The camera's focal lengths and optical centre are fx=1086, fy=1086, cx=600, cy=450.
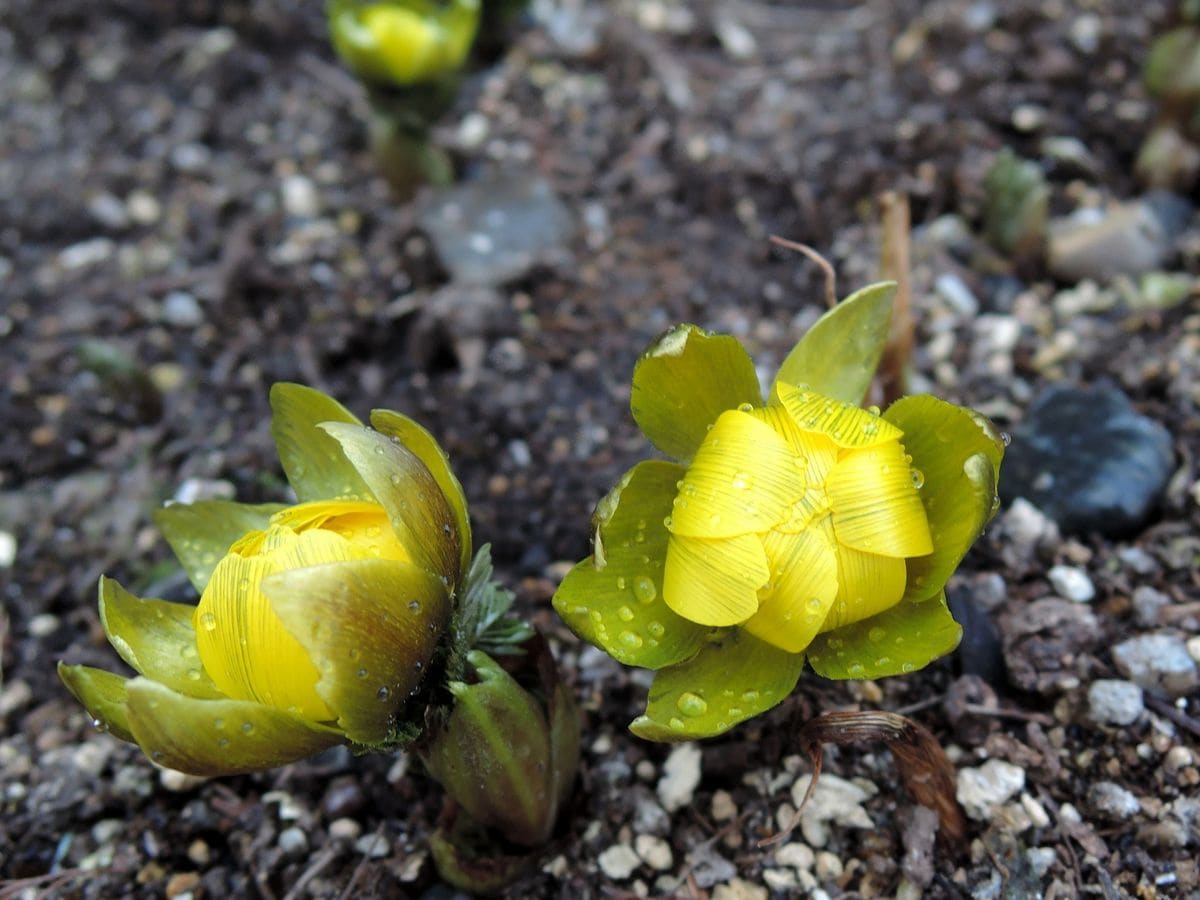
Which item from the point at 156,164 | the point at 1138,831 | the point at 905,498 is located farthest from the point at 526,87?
the point at 1138,831

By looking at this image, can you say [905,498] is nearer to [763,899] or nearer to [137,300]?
[763,899]

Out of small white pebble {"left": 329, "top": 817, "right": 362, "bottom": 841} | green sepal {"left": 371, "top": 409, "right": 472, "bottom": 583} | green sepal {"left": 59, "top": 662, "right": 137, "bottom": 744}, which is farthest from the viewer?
small white pebble {"left": 329, "top": 817, "right": 362, "bottom": 841}

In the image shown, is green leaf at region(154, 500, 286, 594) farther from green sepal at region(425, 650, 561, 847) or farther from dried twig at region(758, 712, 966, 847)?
dried twig at region(758, 712, 966, 847)

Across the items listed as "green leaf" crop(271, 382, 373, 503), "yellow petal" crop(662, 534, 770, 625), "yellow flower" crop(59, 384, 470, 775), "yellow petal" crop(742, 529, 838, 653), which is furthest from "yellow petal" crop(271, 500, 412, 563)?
"yellow petal" crop(742, 529, 838, 653)

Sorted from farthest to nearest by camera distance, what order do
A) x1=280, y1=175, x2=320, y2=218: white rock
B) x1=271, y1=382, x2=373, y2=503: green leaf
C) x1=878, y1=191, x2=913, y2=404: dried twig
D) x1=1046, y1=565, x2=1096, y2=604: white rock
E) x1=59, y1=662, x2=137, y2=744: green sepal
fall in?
x1=280, y1=175, x2=320, y2=218: white rock, x1=878, y1=191, x2=913, y2=404: dried twig, x1=1046, y1=565, x2=1096, y2=604: white rock, x1=271, y1=382, x2=373, y2=503: green leaf, x1=59, y1=662, x2=137, y2=744: green sepal

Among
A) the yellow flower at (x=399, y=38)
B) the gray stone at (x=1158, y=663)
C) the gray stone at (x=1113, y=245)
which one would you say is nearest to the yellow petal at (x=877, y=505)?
the gray stone at (x=1158, y=663)

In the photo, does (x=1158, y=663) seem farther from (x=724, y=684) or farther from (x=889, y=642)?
(x=724, y=684)

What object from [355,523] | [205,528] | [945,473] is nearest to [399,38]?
[205,528]
